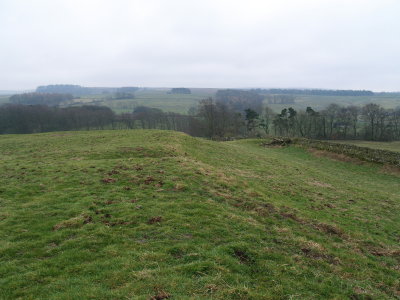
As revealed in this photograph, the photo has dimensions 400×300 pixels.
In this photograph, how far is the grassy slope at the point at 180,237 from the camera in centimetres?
681

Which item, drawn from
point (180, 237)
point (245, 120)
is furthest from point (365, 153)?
point (245, 120)

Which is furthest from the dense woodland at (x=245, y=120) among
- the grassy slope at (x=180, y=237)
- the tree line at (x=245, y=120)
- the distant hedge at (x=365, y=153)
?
the grassy slope at (x=180, y=237)

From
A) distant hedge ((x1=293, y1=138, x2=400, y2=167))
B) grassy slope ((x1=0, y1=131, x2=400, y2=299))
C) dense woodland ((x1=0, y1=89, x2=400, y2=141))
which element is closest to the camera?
grassy slope ((x1=0, y1=131, x2=400, y2=299))

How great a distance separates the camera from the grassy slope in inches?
268

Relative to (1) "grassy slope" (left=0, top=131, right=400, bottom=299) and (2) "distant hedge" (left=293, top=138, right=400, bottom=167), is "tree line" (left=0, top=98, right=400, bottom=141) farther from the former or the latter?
(1) "grassy slope" (left=0, top=131, right=400, bottom=299)

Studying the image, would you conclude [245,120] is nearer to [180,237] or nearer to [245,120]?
[245,120]

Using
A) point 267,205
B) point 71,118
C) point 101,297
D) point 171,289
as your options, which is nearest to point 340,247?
point 267,205

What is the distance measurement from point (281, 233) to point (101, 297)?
23.6 feet

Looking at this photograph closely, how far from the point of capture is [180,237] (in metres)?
9.18

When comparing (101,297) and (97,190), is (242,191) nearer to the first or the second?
(97,190)

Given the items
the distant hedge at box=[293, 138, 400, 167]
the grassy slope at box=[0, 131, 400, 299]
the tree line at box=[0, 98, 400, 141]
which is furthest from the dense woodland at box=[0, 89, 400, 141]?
the grassy slope at box=[0, 131, 400, 299]

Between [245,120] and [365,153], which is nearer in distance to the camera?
[365,153]

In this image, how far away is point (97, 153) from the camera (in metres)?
23.3

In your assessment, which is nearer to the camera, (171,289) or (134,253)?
(171,289)
